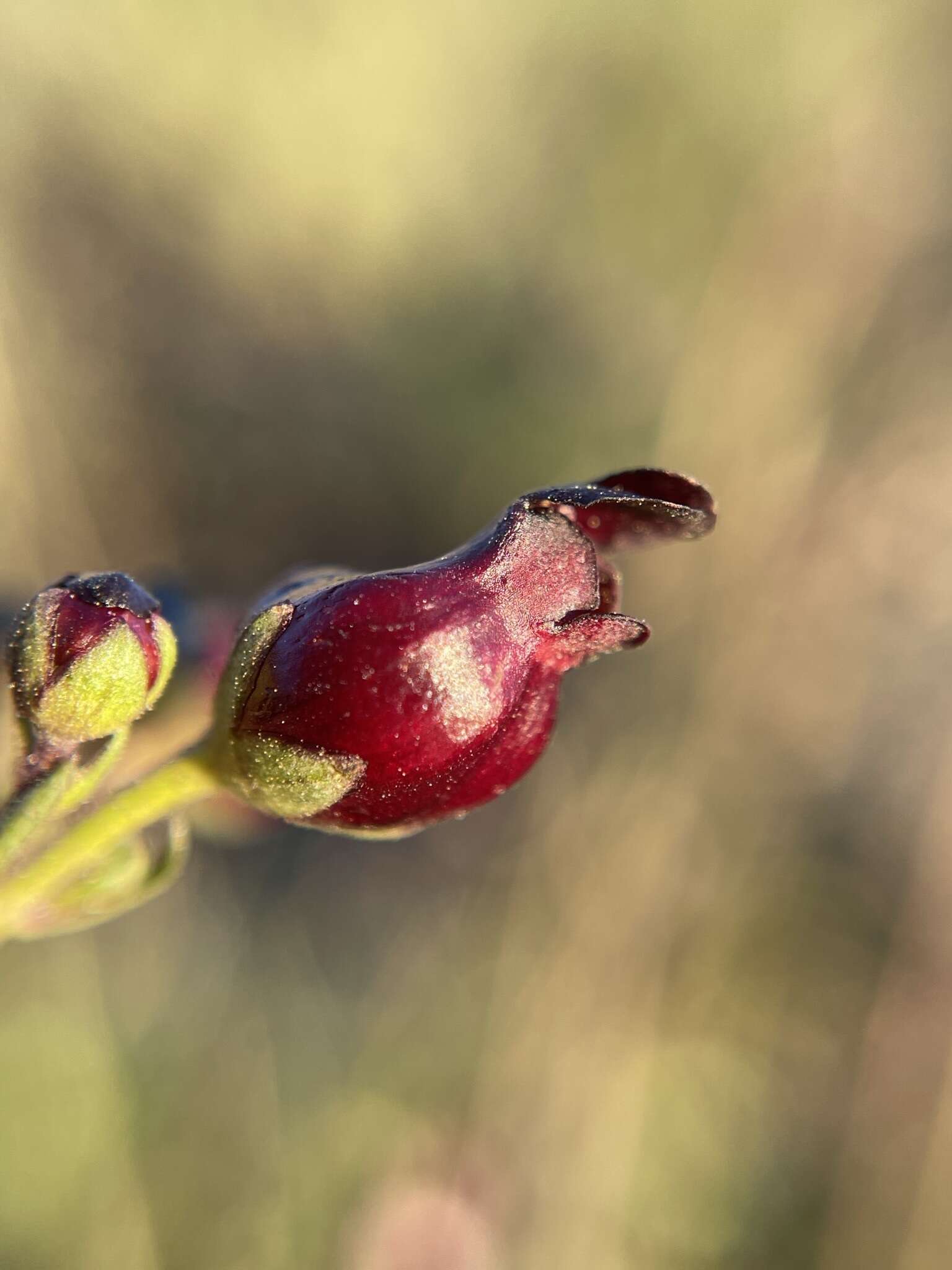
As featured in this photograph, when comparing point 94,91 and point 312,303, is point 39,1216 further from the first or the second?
point 94,91

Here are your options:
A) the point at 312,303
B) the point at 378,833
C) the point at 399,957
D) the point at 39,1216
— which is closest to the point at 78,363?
the point at 312,303

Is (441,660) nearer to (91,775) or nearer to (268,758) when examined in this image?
(268,758)

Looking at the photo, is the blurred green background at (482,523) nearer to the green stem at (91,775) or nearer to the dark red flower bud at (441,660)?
the green stem at (91,775)

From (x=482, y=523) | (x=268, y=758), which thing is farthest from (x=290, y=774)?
(x=482, y=523)

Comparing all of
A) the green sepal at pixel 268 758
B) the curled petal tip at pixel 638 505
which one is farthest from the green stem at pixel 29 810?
the curled petal tip at pixel 638 505

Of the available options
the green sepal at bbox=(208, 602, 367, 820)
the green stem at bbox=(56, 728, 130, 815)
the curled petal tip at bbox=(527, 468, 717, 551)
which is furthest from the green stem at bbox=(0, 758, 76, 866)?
the curled petal tip at bbox=(527, 468, 717, 551)

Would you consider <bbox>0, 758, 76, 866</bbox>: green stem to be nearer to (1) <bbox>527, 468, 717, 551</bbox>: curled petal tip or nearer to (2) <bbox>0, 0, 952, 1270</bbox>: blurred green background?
(1) <bbox>527, 468, 717, 551</bbox>: curled petal tip
